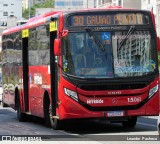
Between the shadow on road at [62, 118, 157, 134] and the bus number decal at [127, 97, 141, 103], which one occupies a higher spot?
the bus number decal at [127, 97, 141, 103]

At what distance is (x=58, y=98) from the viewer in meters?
19.5

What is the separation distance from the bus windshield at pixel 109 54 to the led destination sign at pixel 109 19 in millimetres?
282

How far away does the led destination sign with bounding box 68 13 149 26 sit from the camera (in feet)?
63.3

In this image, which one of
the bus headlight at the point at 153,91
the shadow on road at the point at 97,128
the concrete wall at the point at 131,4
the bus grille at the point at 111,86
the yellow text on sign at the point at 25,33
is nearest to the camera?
the bus grille at the point at 111,86

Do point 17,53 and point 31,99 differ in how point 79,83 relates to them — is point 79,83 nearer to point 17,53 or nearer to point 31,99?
point 31,99

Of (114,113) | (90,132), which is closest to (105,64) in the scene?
(114,113)

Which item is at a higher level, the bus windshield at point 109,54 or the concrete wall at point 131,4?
the concrete wall at point 131,4

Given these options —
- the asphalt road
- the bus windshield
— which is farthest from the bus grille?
the asphalt road

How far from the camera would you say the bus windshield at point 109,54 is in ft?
62.1

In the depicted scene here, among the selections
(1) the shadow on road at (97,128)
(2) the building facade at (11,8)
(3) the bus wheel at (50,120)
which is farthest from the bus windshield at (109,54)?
(2) the building facade at (11,8)

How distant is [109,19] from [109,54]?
3.34 feet

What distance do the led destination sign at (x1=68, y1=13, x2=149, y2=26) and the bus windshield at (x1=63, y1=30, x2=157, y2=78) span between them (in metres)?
0.28

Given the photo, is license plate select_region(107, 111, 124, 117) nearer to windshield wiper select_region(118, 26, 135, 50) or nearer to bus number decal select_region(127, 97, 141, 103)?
bus number decal select_region(127, 97, 141, 103)

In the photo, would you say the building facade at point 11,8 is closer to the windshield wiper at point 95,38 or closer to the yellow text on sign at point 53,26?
the yellow text on sign at point 53,26
